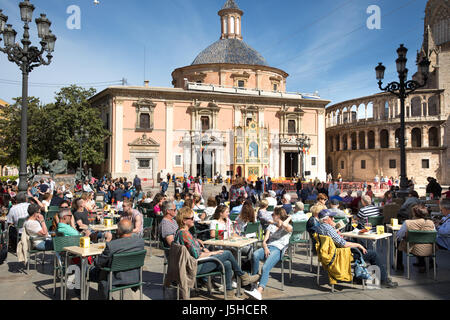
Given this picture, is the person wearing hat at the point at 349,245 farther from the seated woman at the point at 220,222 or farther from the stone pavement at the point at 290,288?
the seated woman at the point at 220,222

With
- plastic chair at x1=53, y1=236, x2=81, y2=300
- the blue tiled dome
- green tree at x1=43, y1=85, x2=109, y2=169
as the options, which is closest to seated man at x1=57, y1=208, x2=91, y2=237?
plastic chair at x1=53, y1=236, x2=81, y2=300

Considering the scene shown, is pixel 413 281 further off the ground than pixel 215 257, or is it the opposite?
pixel 215 257

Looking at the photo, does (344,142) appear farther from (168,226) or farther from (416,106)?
(168,226)

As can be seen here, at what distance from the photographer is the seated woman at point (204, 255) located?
498cm

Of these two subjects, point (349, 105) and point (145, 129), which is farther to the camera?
point (349, 105)

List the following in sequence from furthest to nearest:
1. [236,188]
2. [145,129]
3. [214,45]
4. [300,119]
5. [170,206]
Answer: [214,45] → [300,119] → [145,129] → [236,188] → [170,206]

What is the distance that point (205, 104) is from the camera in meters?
33.3

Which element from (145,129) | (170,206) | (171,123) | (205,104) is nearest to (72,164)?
(145,129)

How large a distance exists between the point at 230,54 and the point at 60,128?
18.8 meters

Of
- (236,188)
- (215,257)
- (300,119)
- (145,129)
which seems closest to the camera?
(215,257)

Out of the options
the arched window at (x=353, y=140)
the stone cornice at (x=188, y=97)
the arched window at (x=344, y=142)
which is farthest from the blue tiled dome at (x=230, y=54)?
the arched window at (x=353, y=140)

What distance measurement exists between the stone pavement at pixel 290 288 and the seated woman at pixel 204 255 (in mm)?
319
